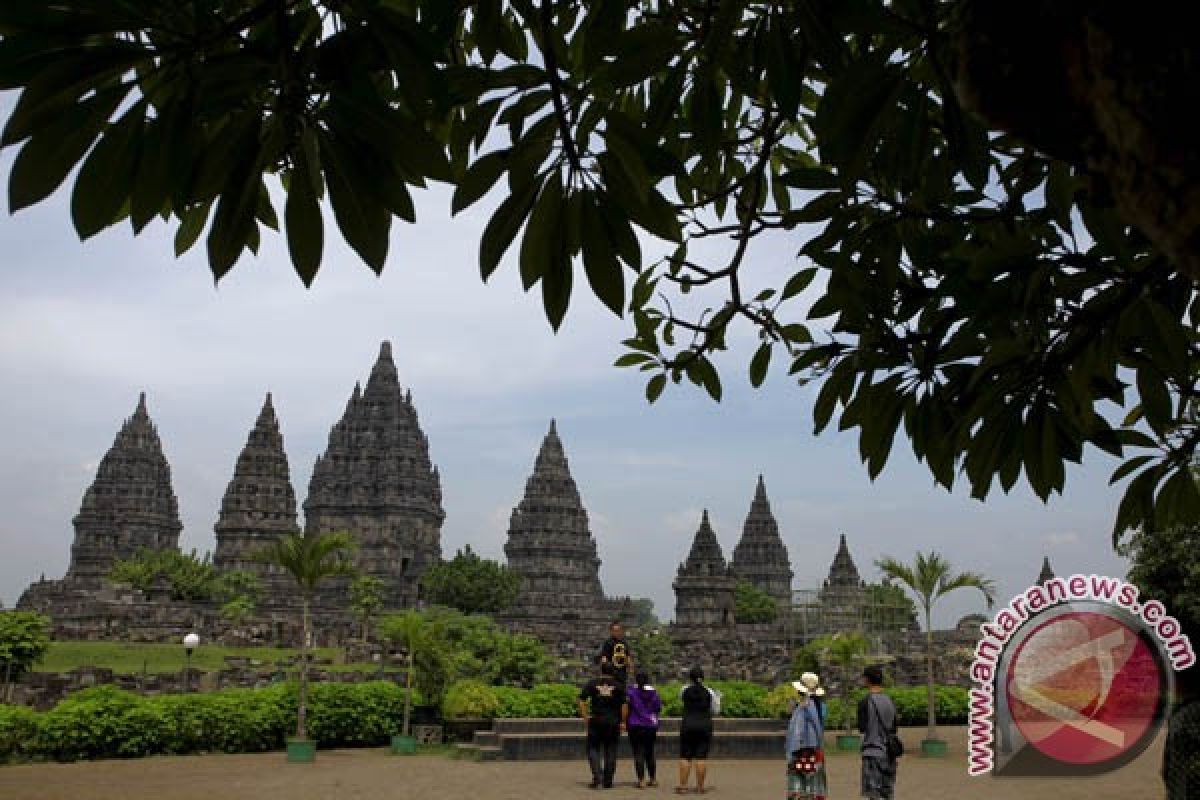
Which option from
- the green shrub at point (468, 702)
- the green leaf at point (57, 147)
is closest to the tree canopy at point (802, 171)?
the green leaf at point (57, 147)

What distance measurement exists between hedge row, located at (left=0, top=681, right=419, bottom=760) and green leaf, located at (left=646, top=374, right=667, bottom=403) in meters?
14.1

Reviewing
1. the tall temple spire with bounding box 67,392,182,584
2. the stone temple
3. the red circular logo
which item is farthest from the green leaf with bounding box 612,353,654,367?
the tall temple spire with bounding box 67,392,182,584

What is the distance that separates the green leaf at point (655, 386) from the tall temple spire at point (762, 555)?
59575mm

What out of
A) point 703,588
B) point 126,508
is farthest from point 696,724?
point 126,508

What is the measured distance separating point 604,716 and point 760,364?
30.9 ft

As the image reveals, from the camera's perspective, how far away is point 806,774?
9.05 metres

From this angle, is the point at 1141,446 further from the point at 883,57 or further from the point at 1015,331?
the point at 883,57

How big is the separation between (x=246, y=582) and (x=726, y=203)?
2090 inches

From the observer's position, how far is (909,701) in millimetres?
22531

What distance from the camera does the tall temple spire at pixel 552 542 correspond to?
188 ft

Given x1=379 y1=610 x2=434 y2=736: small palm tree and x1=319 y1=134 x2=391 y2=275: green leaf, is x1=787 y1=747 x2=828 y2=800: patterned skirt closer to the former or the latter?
x1=319 y1=134 x2=391 y2=275: green leaf

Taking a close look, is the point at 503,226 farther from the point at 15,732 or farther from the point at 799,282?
the point at 15,732

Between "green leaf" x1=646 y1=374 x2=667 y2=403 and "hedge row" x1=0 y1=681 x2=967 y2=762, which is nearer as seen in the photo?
"green leaf" x1=646 y1=374 x2=667 y2=403

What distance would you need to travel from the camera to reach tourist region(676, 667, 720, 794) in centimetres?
1166
